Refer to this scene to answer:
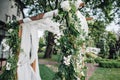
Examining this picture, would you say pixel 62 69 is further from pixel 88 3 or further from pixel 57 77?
pixel 88 3

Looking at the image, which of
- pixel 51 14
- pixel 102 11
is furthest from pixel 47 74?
pixel 102 11

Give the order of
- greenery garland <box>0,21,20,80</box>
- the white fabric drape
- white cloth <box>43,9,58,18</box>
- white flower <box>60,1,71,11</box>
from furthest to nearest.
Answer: greenery garland <box>0,21,20,80</box>
the white fabric drape
white cloth <box>43,9,58,18</box>
white flower <box>60,1,71,11</box>

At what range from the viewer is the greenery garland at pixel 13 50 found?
26.6 feet

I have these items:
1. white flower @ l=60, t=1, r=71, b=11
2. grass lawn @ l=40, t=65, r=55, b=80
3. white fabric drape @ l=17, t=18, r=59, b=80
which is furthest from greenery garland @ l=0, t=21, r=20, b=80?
grass lawn @ l=40, t=65, r=55, b=80

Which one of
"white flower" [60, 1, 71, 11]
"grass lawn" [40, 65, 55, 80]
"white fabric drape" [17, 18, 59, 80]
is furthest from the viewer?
"grass lawn" [40, 65, 55, 80]

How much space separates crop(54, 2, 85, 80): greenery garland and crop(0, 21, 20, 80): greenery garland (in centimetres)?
197

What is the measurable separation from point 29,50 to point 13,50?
1.73 ft

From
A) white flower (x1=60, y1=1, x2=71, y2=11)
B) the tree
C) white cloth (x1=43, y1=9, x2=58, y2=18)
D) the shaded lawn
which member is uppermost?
the tree

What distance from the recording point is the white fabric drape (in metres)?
7.93

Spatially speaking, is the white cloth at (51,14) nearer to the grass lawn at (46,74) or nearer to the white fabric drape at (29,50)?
the white fabric drape at (29,50)

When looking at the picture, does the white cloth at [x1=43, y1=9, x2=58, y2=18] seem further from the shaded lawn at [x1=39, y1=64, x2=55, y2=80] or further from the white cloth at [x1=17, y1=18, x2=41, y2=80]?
the shaded lawn at [x1=39, y1=64, x2=55, y2=80]

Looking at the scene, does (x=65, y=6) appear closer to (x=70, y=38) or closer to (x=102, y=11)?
(x=70, y=38)

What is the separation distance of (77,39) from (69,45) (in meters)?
0.24

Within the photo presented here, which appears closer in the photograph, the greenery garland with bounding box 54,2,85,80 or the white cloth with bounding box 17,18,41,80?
the greenery garland with bounding box 54,2,85,80
